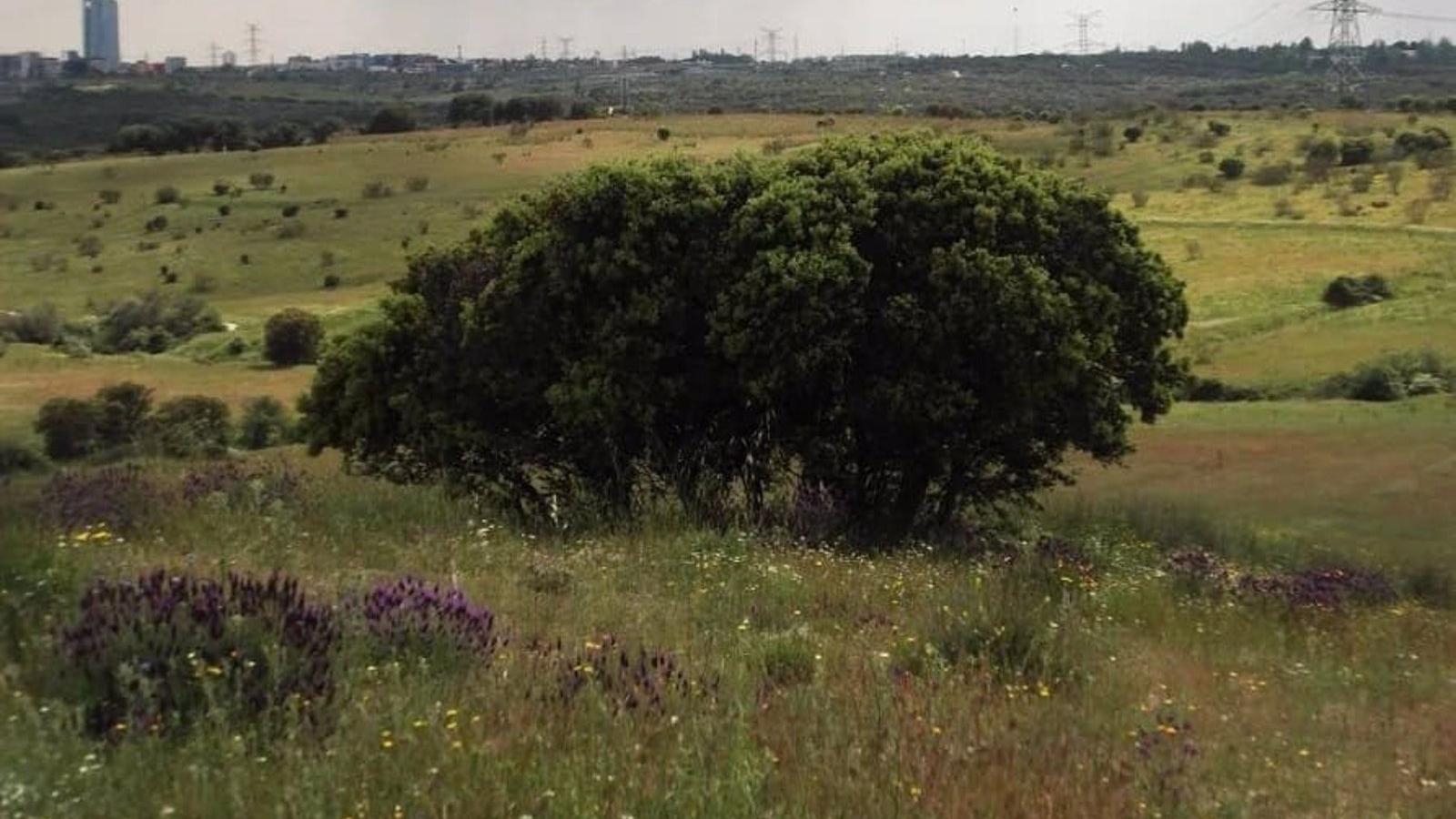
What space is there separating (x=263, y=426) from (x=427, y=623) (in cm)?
2369

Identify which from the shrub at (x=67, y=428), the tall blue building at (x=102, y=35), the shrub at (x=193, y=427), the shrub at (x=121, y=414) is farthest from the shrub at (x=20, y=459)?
the tall blue building at (x=102, y=35)

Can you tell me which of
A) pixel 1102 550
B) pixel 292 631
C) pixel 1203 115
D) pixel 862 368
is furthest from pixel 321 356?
pixel 1203 115

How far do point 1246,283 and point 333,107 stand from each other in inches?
3555

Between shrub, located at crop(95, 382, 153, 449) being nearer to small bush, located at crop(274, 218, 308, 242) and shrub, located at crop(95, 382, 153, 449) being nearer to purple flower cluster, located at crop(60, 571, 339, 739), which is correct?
purple flower cluster, located at crop(60, 571, 339, 739)

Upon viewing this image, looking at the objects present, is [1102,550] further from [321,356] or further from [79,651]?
[79,651]

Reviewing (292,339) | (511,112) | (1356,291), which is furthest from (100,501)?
(511,112)

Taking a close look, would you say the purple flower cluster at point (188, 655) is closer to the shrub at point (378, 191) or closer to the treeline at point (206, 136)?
the shrub at point (378, 191)

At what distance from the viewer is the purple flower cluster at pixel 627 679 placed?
448cm

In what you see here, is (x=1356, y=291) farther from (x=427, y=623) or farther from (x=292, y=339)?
(x=427, y=623)

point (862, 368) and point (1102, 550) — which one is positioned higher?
point (862, 368)

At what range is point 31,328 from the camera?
140 feet

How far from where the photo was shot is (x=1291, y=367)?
99.9 ft

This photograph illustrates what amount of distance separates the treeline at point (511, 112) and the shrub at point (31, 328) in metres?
50.5

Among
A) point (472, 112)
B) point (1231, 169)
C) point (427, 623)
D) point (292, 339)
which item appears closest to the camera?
point (427, 623)
